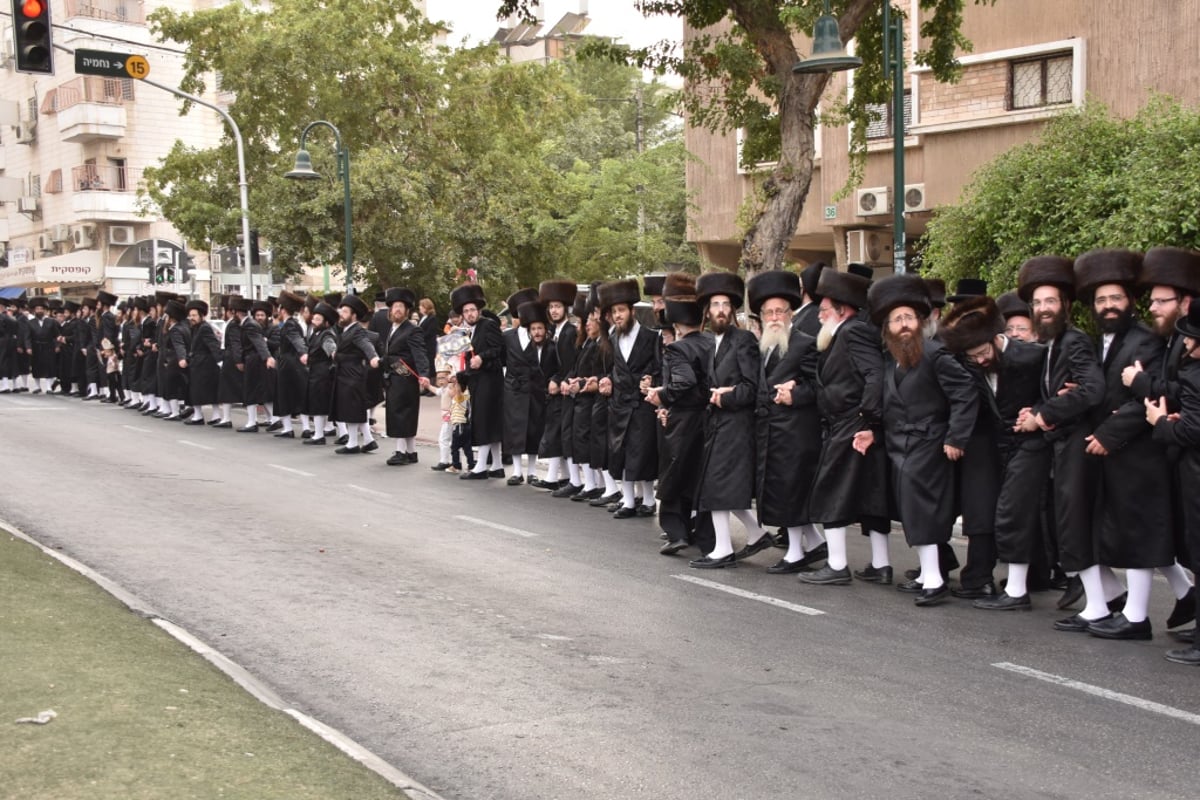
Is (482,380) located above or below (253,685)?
above

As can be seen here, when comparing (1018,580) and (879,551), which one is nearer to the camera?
(1018,580)

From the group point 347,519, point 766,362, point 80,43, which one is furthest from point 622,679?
point 80,43

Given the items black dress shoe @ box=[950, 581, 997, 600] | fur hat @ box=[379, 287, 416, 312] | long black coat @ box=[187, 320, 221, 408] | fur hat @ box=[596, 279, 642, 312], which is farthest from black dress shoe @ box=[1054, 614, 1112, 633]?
long black coat @ box=[187, 320, 221, 408]

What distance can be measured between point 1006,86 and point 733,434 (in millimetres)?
15289

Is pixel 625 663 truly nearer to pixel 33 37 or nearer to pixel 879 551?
pixel 879 551

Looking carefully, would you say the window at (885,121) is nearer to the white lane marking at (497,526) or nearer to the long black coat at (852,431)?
the white lane marking at (497,526)

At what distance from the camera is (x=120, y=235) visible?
5847 cm

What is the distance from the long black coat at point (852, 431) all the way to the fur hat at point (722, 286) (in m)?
1.04

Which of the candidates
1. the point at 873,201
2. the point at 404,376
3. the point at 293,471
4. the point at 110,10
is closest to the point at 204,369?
the point at 404,376

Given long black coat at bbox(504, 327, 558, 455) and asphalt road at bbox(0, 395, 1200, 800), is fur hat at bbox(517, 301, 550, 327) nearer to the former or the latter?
long black coat at bbox(504, 327, 558, 455)

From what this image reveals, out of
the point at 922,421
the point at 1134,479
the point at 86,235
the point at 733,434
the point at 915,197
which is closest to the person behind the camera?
the point at 1134,479

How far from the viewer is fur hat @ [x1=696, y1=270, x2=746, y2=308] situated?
10.5 meters

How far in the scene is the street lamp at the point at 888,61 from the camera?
1363 centimetres

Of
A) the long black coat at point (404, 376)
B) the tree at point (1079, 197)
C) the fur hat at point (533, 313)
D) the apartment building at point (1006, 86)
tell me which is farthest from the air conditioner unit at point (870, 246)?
the fur hat at point (533, 313)
